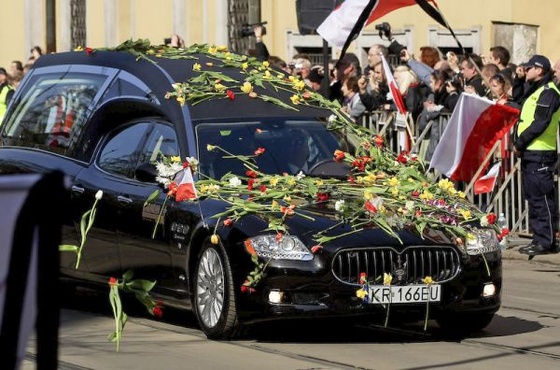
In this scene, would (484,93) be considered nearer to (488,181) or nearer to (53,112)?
(488,181)

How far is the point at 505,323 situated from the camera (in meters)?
10.8

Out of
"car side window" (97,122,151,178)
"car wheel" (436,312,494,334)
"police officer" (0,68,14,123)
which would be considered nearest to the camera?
"car wheel" (436,312,494,334)

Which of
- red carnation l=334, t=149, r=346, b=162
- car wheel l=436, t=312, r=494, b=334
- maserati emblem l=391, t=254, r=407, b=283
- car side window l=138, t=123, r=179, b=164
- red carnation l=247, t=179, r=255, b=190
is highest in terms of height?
car side window l=138, t=123, r=179, b=164

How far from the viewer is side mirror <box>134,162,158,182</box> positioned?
10.5 meters

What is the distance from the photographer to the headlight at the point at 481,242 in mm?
9891

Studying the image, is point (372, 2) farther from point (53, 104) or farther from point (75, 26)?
point (75, 26)

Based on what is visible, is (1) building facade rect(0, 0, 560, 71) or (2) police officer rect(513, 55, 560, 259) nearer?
(2) police officer rect(513, 55, 560, 259)

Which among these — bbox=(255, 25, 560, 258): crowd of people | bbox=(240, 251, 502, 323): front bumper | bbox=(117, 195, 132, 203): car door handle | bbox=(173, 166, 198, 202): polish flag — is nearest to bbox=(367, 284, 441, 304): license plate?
bbox=(240, 251, 502, 323): front bumper

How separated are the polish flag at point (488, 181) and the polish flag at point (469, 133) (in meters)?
1.19

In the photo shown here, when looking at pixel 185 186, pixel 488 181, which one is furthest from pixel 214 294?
pixel 488 181

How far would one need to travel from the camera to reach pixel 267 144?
1079 centimetres

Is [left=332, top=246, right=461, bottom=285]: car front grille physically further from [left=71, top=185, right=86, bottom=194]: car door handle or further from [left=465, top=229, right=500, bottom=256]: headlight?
[left=71, top=185, right=86, bottom=194]: car door handle

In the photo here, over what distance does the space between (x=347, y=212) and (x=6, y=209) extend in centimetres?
686

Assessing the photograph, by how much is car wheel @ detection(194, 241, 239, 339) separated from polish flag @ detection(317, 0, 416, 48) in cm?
462
